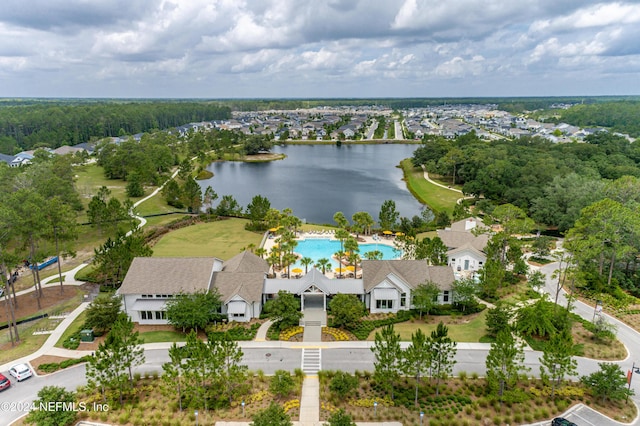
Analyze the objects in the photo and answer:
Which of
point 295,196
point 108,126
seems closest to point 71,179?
point 295,196

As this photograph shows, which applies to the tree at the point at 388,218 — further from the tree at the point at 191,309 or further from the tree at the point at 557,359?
the tree at the point at 557,359

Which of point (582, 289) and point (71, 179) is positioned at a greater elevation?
point (71, 179)

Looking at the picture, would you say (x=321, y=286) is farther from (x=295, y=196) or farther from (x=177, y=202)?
(x=295, y=196)

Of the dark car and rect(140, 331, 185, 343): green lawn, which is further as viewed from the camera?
rect(140, 331, 185, 343): green lawn

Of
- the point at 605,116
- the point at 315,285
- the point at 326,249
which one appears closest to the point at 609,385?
the point at 315,285

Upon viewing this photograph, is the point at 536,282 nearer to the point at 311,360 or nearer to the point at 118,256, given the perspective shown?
the point at 311,360

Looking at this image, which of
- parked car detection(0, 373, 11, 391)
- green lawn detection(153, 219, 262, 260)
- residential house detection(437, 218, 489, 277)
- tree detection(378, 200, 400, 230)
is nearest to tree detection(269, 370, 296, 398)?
parked car detection(0, 373, 11, 391)

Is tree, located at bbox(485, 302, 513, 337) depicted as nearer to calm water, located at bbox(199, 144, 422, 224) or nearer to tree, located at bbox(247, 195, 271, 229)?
tree, located at bbox(247, 195, 271, 229)
